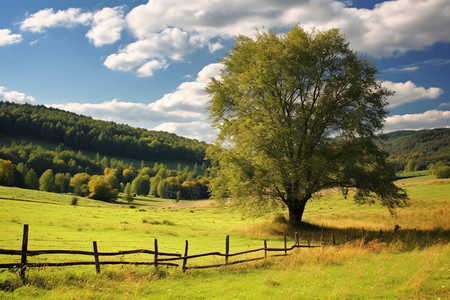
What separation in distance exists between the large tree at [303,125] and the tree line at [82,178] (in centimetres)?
5249

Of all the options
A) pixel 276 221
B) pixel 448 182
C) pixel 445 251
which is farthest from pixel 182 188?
pixel 445 251

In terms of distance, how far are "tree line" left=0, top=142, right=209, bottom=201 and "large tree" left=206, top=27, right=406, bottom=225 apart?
2066 inches

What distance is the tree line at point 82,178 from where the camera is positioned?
334ft

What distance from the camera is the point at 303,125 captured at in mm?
26203

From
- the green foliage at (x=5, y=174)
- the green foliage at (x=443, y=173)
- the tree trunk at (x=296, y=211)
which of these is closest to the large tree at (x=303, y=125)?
the tree trunk at (x=296, y=211)

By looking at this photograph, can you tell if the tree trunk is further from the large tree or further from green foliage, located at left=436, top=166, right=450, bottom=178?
green foliage, located at left=436, top=166, right=450, bottom=178

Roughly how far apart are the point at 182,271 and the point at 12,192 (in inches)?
2699

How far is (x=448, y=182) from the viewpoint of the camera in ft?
206

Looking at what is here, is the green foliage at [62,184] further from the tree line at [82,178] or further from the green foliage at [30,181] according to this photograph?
the green foliage at [30,181]

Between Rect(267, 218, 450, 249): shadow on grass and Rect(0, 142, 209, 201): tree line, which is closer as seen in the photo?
Rect(267, 218, 450, 249): shadow on grass

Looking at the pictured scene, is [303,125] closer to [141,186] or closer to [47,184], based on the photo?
[47,184]

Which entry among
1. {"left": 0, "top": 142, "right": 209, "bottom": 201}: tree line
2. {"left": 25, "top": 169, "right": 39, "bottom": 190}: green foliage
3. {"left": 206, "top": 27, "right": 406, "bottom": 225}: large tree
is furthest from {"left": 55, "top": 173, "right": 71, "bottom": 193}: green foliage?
{"left": 206, "top": 27, "right": 406, "bottom": 225}: large tree

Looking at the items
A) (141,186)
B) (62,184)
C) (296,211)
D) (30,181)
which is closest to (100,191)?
(62,184)

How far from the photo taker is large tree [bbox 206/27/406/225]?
24828 mm
